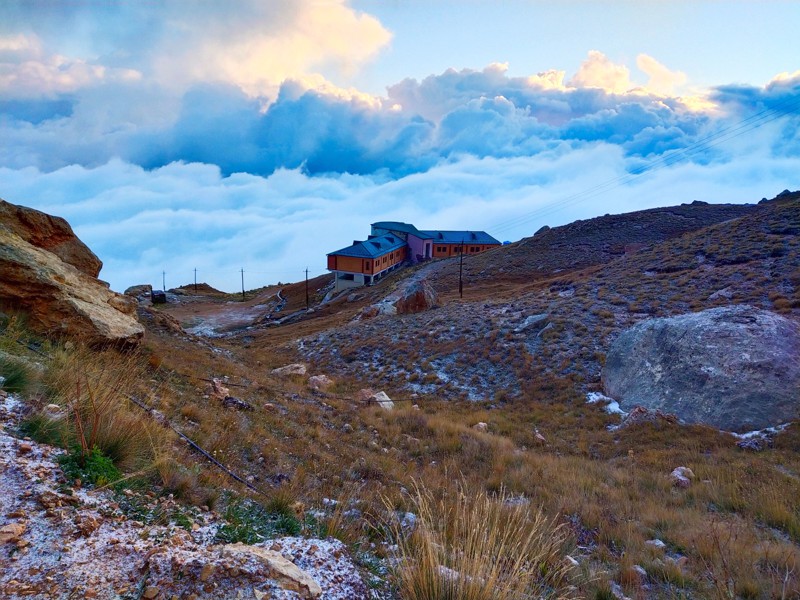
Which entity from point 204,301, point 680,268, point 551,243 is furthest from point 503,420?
point 204,301

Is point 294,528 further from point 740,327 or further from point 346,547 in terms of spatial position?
point 740,327

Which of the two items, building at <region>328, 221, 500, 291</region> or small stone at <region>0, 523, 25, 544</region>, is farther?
building at <region>328, 221, 500, 291</region>

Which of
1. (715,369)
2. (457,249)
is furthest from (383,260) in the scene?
(715,369)

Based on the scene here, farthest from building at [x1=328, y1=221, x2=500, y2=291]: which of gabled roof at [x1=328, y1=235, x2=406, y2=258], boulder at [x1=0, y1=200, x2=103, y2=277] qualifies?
boulder at [x1=0, y1=200, x2=103, y2=277]

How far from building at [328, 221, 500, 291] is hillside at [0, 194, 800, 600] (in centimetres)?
4100

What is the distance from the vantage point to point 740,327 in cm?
1165

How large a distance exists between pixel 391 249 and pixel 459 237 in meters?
15.1

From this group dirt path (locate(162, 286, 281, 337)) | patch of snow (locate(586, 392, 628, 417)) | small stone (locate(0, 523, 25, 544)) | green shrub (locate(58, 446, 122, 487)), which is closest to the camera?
small stone (locate(0, 523, 25, 544))

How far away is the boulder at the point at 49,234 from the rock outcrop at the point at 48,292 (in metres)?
0.02

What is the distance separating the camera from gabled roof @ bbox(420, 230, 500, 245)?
7438 centimetres

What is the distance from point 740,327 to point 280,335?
27868 millimetres

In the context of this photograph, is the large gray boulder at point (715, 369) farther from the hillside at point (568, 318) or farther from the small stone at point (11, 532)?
the small stone at point (11, 532)

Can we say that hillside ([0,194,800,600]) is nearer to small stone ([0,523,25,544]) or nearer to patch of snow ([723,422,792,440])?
small stone ([0,523,25,544])

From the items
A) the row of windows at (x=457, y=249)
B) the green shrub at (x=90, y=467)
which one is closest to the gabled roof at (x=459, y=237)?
the row of windows at (x=457, y=249)
